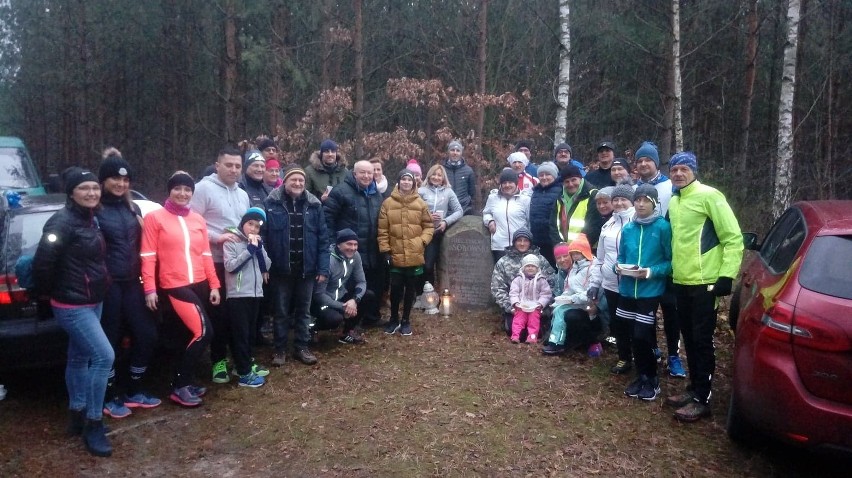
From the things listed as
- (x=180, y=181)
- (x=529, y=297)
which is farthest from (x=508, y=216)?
(x=180, y=181)

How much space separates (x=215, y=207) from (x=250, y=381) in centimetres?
163

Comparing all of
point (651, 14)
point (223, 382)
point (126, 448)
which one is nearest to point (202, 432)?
point (126, 448)

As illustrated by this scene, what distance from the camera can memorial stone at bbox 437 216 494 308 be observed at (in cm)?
870

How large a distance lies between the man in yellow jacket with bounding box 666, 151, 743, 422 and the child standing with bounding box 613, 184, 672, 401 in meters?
0.14

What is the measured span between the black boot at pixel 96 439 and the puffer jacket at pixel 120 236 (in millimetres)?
1069

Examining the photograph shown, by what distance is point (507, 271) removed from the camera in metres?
7.72

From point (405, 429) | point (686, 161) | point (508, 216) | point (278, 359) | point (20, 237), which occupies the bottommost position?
point (405, 429)

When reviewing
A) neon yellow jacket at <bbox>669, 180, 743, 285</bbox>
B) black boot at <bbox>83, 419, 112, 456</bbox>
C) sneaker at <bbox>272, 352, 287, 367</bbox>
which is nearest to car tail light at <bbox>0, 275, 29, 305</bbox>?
black boot at <bbox>83, 419, 112, 456</bbox>

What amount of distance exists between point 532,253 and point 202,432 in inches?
167

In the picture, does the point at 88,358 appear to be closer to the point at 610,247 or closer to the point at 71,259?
the point at 71,259

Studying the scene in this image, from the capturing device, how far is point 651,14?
57.5 feet

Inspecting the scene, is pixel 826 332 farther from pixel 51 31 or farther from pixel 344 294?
pixel 51 31

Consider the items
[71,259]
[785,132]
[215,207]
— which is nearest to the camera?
[71,259]

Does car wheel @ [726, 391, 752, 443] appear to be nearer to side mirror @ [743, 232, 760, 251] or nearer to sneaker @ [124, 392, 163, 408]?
side mirror @ [743, 232, 760, 251]
